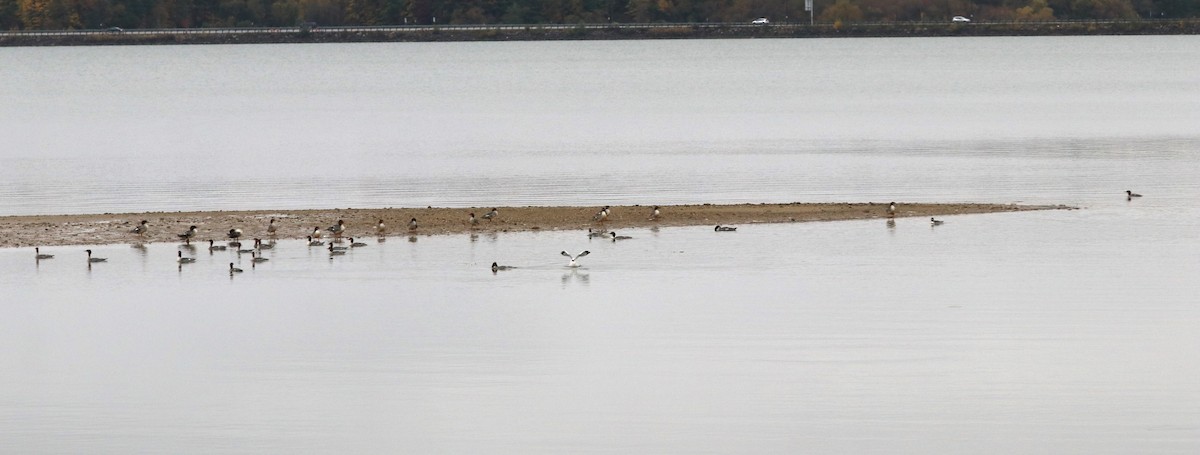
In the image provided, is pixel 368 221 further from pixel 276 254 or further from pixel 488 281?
pixel 488 281

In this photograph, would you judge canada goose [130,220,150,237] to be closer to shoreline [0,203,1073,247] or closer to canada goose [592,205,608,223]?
shoreline [0,203,1073,247]

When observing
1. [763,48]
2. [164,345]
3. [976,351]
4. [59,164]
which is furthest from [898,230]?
[763,48]

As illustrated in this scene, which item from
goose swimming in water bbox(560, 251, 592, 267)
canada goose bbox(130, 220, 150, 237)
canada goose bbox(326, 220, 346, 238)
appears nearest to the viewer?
goose swimming in water bbox(560, 251, 592, 267)

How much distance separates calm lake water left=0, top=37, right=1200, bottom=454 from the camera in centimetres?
1762

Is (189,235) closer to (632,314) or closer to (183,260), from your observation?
(183,260)

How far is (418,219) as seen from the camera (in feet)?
109

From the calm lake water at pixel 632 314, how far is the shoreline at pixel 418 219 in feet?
2.99

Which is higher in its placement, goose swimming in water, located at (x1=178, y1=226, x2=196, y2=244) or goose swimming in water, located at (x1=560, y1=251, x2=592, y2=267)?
goose swimming in water, located at (x1=178, y1=226, x2=196, y2=244)

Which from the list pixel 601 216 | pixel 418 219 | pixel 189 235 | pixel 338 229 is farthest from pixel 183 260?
pixel 601 216

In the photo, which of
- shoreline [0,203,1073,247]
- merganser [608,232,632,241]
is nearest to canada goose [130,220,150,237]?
shoreline [0,203,1073,247]

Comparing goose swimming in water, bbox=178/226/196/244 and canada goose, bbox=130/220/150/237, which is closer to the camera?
goose swimming in water, bbox=178/226/196/244

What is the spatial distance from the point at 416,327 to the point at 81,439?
237 inches

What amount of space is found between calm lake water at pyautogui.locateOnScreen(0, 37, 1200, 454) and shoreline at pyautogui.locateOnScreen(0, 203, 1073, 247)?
91 cm

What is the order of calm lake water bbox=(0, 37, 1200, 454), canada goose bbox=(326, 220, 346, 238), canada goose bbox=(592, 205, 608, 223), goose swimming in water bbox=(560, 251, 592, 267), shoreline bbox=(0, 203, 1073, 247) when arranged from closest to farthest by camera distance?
calm lake water bbox=(0, 37, 1200, 454) → goose swimming in water bbox=(560, 251, 592, 267) → canada goose bbox=(326, 220, 346, 238) → shoreline bbox=(0, 203, 1073, 247) → canada goose bbox=(592, 205, 608, 223)
